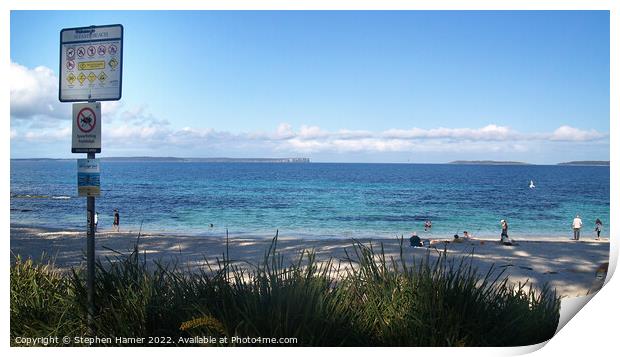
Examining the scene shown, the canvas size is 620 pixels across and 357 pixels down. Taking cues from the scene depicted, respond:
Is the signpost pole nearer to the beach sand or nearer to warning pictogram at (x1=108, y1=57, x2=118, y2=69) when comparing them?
the beach sand

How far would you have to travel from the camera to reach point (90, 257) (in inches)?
103

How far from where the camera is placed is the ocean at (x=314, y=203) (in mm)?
13469

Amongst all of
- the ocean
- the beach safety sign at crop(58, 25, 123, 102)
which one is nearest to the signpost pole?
the beach safety sign at crop(58, 25, 123, 102)

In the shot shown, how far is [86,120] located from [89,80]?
200 mm

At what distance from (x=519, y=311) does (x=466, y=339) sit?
0.33 metres

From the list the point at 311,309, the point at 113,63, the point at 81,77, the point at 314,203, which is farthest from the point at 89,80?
the point at 314,203

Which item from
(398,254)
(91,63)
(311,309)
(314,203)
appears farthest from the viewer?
(314,203)

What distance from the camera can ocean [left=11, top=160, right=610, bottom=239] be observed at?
13469 mm

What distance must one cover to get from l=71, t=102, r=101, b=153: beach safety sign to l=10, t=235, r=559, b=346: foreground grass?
74cm

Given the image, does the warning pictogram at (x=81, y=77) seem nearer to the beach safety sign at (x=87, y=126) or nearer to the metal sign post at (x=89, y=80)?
the metal sign post at (x=89, y=80)

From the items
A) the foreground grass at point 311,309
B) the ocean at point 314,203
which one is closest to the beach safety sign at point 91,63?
the foreground grass at point 311,309

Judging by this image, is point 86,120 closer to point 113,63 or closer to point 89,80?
point 89,80
